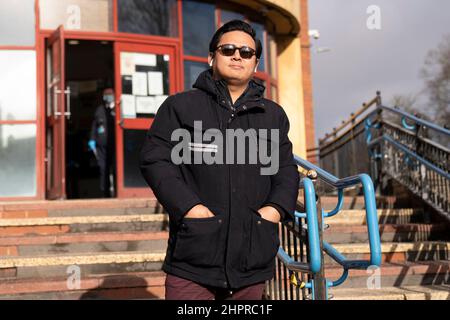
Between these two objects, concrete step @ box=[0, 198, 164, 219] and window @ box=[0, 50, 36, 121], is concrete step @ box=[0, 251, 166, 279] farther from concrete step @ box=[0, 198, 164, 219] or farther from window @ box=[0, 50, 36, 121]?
window @ box=[0, 50, 36, 121]

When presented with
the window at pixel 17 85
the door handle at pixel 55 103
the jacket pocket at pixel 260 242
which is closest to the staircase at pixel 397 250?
the jacket pocket at pixel 260 242

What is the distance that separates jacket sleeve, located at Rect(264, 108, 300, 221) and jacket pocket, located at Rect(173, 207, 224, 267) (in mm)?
277

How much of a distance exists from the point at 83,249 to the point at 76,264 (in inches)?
21.6

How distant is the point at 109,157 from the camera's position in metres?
10.4

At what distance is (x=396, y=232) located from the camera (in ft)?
23.9

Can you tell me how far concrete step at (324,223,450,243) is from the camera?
7.01 m

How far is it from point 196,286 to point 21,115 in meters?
7.18

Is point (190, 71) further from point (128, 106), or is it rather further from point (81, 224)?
point (81, 224)

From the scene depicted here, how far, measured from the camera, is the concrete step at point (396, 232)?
7.01 meters

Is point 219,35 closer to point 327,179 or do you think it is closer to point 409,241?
point 327,179

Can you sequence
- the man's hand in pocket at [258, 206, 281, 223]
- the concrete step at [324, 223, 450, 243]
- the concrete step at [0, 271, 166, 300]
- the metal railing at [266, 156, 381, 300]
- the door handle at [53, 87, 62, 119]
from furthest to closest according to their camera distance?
the door handle at [53, 87, 62, 119]
the concrete step at [324, 223, 450, 243]
the concrete step at [0, 271, 166, 300]
the metal railing at [266, 156, 381, 300]
the man's hand in pocket at [258, 206, 281, 223]

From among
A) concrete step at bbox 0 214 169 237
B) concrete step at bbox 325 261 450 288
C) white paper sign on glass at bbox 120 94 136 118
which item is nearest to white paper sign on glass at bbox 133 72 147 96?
white paper sign on glass at bbox 120 94 136 118

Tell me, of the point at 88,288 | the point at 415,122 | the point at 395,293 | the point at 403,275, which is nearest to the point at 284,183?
the point at 88,288

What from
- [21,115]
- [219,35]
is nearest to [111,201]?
[21,115]
